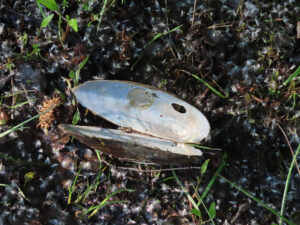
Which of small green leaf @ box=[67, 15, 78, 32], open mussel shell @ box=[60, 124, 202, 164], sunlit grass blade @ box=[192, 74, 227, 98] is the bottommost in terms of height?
open mussel shell @ box=[60, 124, 202, 164]

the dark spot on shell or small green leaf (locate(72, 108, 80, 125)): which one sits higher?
the dark spot on shell

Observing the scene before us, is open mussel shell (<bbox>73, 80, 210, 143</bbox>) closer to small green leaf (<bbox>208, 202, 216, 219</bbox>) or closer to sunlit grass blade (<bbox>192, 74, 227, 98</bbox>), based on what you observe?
sunlit grass blade (<bbox>192, 74, 227, 98</bbox>)

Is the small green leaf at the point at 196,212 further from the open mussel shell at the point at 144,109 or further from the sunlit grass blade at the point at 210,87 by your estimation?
the sunlit grass blade at the point at 210,87

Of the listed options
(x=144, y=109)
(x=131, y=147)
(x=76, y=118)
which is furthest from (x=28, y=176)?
(x=144, y=109)

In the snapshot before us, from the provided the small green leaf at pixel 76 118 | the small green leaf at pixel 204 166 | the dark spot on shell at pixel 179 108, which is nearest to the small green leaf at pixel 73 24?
the small green leaf at pixel 76 118

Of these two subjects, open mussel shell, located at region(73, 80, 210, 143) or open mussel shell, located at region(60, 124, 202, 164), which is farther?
open mussel shell, located at region(73, 80, 210, 143)

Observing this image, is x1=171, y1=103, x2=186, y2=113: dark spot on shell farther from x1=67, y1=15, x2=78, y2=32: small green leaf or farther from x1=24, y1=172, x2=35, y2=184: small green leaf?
x1=24, y1=172, x2=35, y2=184: small green leaf

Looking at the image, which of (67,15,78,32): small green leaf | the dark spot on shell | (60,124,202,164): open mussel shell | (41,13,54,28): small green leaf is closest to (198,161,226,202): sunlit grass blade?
(60,124,202,164): open mussel shell

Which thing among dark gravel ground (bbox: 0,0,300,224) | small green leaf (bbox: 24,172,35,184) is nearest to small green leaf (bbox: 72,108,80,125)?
dark gravel ground (bbox: 0,0,300,224)
